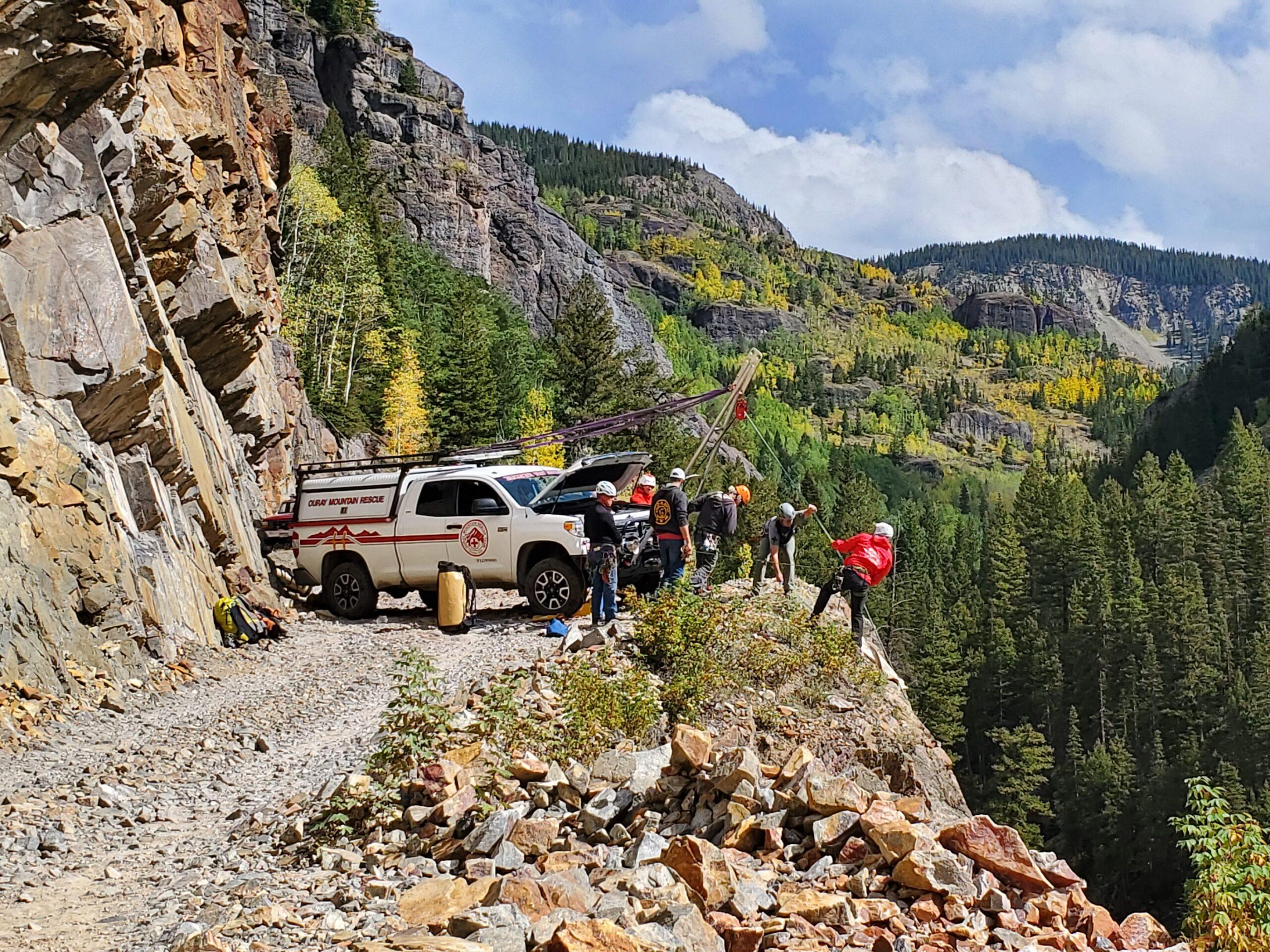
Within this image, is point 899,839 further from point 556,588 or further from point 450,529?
point 450,529

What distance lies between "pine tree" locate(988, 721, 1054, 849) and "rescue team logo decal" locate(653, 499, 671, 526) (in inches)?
2136

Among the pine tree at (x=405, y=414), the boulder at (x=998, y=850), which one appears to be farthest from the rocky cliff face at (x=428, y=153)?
the boulder at (x=998, y=850)

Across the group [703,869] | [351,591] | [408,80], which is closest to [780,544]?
[351,591]

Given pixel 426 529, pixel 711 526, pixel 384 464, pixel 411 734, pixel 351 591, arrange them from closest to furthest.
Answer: pixel 411 734
pixel 711 526
pixel 426 529
pixel 351 591
pixel 384 464

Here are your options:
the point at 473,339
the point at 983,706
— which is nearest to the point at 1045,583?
the point at 983,706

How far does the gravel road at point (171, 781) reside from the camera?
5.72 meters

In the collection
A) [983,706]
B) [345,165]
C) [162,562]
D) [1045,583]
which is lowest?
[983,706]

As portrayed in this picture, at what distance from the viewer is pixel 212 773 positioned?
839 centimetres

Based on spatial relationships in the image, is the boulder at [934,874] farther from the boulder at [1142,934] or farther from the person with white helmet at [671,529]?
the person with white helmet at [671,529]

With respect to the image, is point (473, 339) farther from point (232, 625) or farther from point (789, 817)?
point (789, 817)

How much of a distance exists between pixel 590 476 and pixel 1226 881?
11.4 metres

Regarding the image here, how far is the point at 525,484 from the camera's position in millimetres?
16172

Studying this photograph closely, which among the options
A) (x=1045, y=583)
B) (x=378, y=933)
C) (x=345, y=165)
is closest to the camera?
(x=378, y=933)

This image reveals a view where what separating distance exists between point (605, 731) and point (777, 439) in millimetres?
156219
